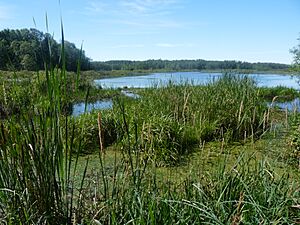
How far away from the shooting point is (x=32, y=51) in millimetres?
1815

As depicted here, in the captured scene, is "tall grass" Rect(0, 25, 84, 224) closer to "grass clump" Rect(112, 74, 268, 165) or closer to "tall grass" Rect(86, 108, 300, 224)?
"tall grass" Rect(86, 108, 300, 224)

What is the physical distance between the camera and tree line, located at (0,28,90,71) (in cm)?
167

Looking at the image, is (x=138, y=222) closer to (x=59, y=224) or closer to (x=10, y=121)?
(x=59, y=224)

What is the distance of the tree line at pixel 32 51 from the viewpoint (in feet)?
5.49

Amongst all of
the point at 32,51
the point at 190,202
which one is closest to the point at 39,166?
the point at 32,51

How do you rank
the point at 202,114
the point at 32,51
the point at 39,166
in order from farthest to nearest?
the point at 202,114 → the point at 32,51 → the point at 39,166

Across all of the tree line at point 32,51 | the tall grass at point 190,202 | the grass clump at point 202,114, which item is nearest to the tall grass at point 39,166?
the tree line at point 32,51

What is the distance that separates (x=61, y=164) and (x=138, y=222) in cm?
48

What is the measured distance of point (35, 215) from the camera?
167 centimetres

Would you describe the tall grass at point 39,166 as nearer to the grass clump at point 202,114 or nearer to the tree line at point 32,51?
the tree line at point 32,51

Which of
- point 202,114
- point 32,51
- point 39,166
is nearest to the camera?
point 39,166

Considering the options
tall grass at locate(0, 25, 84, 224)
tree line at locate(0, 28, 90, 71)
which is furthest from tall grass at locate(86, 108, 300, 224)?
tree line at locate(0, 28, 90, 71)

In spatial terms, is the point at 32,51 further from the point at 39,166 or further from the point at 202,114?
the point at 202,114

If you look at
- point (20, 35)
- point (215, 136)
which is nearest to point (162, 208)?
point (20, 35)
